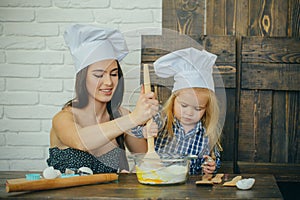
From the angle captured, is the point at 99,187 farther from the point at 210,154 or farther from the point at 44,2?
the point at 44,2

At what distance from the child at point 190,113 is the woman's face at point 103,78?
7.2 inches

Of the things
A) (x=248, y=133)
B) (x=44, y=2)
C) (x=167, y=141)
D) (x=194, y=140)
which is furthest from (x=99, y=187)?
(x=44, y=2)

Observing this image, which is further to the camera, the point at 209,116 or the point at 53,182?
the point at 209,116

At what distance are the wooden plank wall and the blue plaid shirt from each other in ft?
1.22

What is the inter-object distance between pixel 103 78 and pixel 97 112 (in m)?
0.30

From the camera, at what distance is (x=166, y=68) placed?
196cm

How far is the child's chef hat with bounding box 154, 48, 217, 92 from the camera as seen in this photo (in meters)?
1.91

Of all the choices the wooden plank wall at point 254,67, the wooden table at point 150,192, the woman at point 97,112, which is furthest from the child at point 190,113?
the wooden plank wall at point 254,67

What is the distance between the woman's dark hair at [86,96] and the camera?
6.23 ft

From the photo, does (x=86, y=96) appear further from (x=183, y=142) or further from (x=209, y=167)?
(x=209, y=167)

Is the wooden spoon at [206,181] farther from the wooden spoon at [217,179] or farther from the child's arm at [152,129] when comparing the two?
the child's arm at [152,129]

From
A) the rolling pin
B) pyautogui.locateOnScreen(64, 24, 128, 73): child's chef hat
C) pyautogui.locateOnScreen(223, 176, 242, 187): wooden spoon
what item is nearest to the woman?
pyautogui.locateOnScreen(64, 24, 128, 73): child's chef hat

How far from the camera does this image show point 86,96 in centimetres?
219

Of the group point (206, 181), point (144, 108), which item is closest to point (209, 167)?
point (206, 181)
